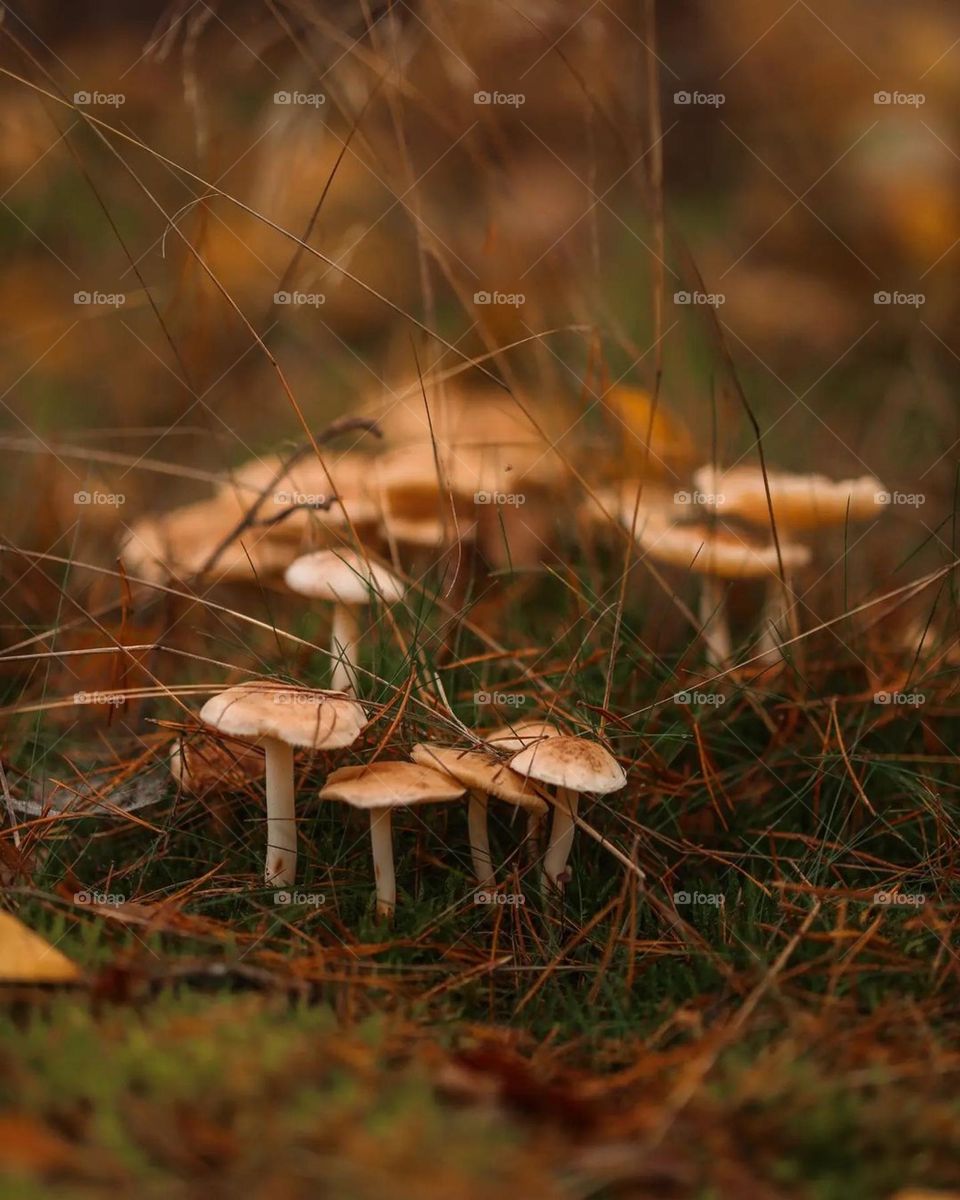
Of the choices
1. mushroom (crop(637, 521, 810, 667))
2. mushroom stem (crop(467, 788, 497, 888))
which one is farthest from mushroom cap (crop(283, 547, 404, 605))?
mushroom (crop(637, 521, 810, 667))

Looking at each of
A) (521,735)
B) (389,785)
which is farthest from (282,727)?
(521,735)

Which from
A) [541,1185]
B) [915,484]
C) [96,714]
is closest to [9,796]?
[96,714]

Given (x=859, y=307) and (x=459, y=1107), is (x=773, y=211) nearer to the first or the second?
(x=859, y=307)

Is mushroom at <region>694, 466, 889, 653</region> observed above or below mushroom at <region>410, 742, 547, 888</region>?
above

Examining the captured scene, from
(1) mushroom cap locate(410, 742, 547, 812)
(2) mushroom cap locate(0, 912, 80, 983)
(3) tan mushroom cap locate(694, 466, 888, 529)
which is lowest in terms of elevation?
(1) mushroom cap locate(410, 742, 547, 812)

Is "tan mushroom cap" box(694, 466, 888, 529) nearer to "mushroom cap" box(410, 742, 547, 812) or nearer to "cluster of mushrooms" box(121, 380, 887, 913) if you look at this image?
"cluster of mushrooms" box(121, 380, 887, 913)

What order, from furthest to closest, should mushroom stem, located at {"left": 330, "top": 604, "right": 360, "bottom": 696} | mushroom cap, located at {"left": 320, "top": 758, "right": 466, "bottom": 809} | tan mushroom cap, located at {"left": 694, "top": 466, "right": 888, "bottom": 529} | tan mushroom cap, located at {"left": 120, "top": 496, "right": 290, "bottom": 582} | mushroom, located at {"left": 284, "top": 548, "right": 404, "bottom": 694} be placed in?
1. tan mushroom cap, located at {"left": 120, "top": 496, "right": 290, "bottom": 582}
2. tan mushroom cap, located at {"left": 694, "top": 466, "right": 888, "bottom": 529}
3. mushroom stem, located at {"left": 330, "top": 604, "right": 360, "bottom": 696}
4. mushroom, located at {"left": 284, "top": 548, "right": 404, "bottom": 694}
5. mushroom cap, located at {"left": 320, "top": 758, "right": 466, "bottom": 809}

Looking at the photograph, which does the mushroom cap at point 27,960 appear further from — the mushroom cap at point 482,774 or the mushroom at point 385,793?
the mushroom cap at point 482,774
